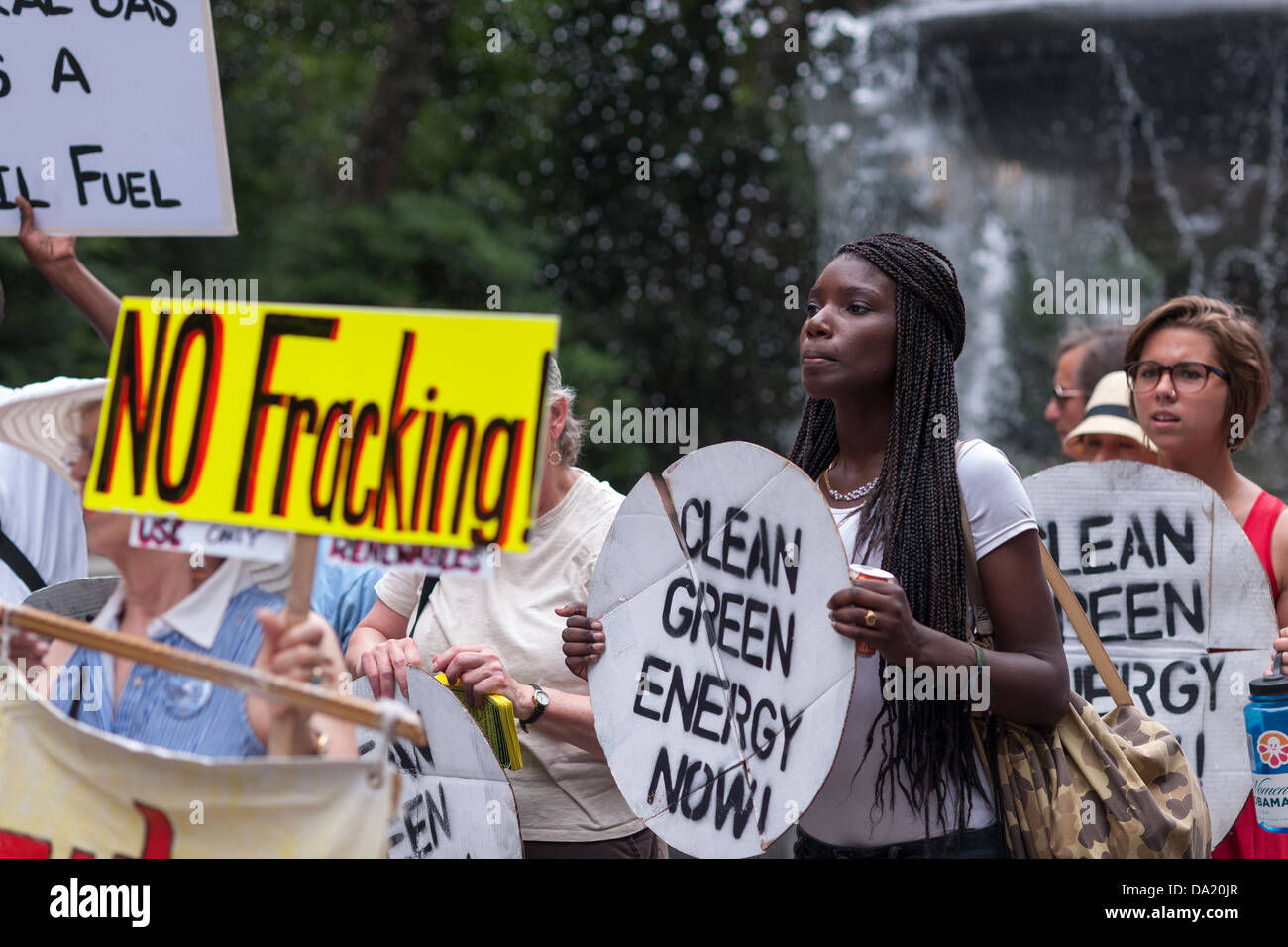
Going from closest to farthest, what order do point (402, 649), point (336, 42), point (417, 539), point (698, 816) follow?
point (417, 539) → point (698, 816) → point (402, 649) → point (336, 42)

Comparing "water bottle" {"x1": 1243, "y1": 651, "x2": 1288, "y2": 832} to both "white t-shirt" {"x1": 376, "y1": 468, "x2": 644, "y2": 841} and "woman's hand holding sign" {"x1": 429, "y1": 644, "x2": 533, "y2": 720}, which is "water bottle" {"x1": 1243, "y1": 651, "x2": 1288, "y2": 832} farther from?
"woman's hand holding sign" {"x1": 429, "y1": 644, "x2": 533, "y2": 720}

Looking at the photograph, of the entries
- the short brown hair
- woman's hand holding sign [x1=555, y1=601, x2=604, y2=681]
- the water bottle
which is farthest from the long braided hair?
the short brown hair

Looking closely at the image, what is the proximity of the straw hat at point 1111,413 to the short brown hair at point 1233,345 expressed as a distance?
0.43 meters

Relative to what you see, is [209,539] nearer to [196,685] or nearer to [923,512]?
[196,685]

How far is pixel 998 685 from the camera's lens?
6.78 ft

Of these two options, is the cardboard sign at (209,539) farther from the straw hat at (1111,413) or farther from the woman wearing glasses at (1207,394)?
the straw hat at (1111,413)

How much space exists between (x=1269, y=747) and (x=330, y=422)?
1764 millimetres

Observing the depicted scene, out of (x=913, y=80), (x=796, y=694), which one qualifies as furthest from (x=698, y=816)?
(x=913, y=80)

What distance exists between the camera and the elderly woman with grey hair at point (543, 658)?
2.63 m

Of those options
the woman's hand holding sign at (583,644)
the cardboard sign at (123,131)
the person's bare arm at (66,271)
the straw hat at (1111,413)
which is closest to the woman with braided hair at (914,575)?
the woman's hand holding sign at (583,644)

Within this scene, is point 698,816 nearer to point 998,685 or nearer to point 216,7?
point 998,685

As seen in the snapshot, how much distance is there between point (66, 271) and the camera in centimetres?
273

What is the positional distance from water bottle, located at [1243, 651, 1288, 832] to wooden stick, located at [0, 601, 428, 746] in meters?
1.59

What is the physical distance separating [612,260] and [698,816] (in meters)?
10.1
